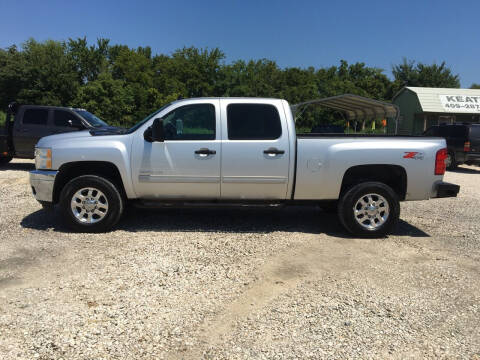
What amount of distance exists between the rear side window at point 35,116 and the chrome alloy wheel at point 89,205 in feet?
24.1

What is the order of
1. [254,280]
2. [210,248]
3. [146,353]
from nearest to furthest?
[146,353] < [254,280] < [210,248]

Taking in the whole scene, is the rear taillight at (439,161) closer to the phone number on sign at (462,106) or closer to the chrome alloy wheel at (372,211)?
the chrome alloy wheel at (372,211)

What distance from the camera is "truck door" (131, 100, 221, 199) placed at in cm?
534

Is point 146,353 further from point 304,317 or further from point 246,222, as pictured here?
point 246,222

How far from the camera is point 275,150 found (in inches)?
209

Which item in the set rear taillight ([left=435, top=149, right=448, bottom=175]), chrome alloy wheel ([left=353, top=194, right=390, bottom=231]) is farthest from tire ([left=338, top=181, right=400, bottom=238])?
rear taillight ([left=435, top=149, right=448, bottom=175])

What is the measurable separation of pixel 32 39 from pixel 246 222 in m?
46.3

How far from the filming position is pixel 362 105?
18047 mm

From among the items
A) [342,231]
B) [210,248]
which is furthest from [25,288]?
[342,231]

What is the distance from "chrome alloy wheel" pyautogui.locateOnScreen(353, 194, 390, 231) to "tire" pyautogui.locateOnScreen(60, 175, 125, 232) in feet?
11.4

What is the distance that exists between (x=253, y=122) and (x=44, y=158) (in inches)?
122

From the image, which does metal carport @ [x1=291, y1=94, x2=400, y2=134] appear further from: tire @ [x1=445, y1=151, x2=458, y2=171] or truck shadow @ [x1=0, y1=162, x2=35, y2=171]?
truck shadow @ [x1=0, y1=162, x2=35, y2=171]

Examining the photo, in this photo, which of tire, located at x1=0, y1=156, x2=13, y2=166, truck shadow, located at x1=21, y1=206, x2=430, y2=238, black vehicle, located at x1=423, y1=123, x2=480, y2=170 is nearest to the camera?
truck shadow, located at x1=21, y1=206, x2=430, y2=238

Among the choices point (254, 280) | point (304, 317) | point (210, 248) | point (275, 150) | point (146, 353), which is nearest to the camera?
point (146, 353)
